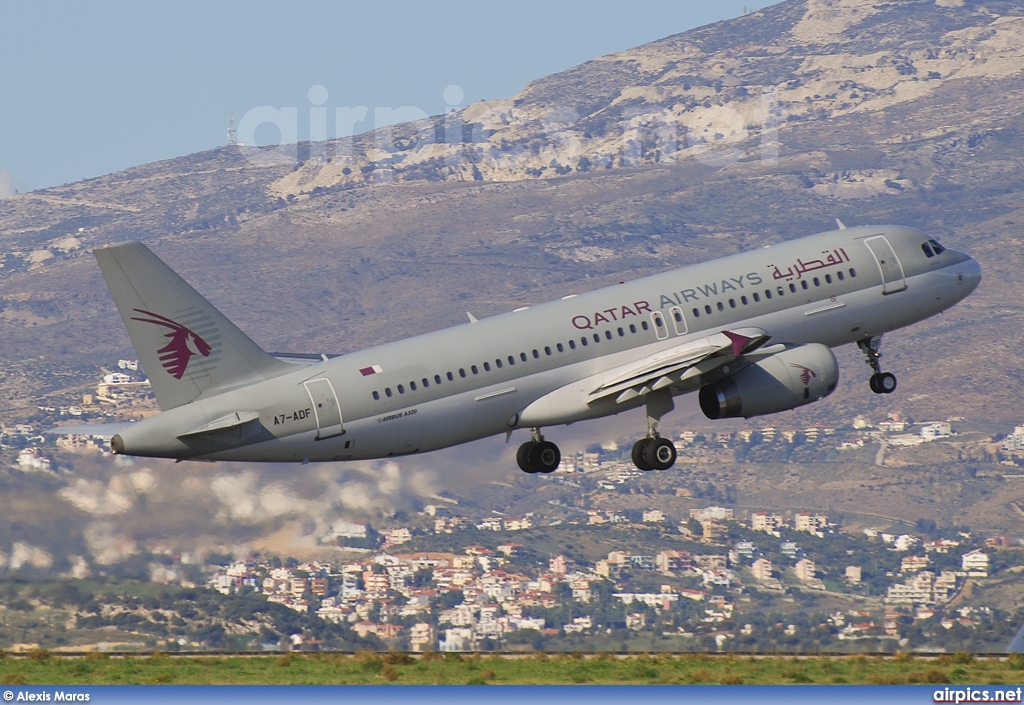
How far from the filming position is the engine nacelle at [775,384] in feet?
217

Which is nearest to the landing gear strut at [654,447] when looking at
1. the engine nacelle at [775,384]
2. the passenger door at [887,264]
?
the engine nacelle at [775,384]

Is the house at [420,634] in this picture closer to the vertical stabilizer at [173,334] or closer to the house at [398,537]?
the house at [398,537]

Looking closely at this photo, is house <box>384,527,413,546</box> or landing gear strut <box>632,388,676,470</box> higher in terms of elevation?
house <box>384,527,413,546</box>

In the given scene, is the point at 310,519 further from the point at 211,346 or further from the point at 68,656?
the point at 211,346

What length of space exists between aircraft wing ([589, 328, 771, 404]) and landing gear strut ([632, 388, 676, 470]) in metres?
1.78

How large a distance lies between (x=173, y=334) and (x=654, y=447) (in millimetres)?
18963

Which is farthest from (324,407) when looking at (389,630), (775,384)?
(389,630)

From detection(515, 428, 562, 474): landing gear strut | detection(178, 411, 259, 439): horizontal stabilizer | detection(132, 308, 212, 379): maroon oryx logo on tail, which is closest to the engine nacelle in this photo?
detection(515, 428, 562, 474): landing gear strut

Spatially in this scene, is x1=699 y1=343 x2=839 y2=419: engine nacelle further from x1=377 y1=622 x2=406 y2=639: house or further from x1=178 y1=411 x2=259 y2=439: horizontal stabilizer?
x1=377 y1=622 x2=406 y2=639: house

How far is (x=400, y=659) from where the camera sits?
60.3 metres

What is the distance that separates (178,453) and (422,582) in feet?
379

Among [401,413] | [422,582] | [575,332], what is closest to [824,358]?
[575,332]

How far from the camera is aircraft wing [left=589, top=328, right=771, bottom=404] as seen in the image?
6372 cm

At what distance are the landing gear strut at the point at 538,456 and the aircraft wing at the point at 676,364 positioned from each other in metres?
5.30
